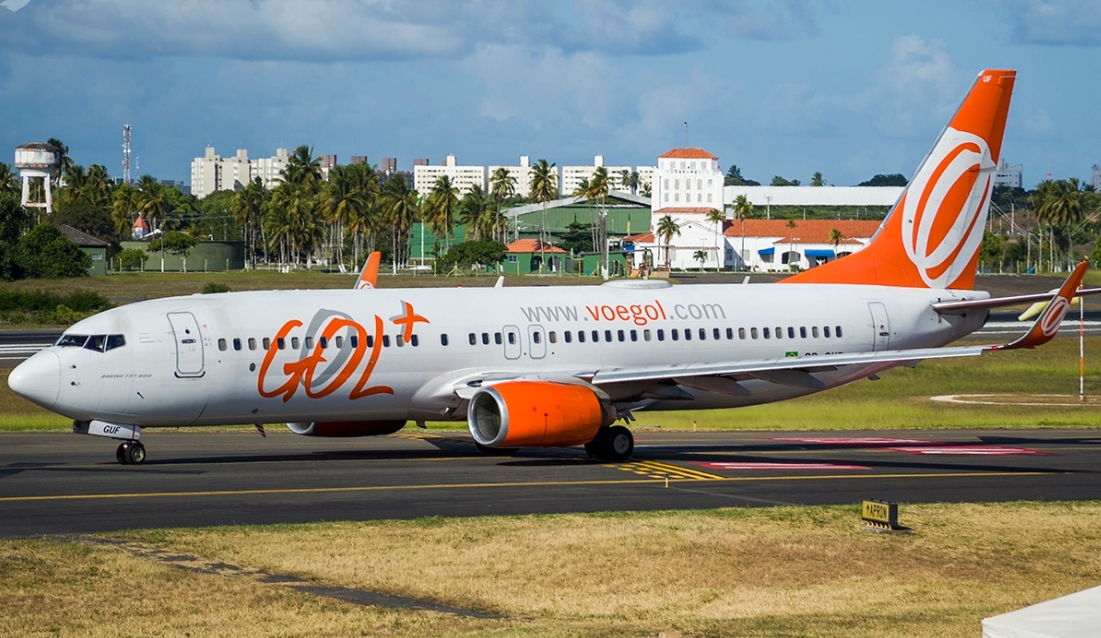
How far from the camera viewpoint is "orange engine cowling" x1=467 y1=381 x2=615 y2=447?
99.1 ft

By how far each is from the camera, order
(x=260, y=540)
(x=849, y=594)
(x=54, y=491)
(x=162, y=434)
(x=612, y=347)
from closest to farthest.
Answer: (x=849, y=594), (x=260, y=540), (x=54, y=491), (x=612, y=347), (x=162, y=434)

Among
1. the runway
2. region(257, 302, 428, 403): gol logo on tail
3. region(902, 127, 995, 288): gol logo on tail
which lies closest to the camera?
the runway

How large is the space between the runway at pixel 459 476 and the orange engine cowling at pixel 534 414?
29.9 inches

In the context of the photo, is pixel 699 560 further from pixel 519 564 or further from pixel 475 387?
pixel 475 387

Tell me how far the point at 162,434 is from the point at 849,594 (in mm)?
25061

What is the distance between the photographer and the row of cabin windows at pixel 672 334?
3309 centimetres

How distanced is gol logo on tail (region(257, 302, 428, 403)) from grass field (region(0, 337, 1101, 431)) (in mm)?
12634

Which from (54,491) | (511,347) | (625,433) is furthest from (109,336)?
(625,433)

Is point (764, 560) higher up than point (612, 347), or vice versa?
point (612, 347)

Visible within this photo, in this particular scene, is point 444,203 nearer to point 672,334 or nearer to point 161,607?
point 672,334

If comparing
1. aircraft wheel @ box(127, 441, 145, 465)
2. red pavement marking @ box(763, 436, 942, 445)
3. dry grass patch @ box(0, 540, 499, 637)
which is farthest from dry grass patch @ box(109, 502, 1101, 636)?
red pavement marking @ box(763, 436, 942, 445)

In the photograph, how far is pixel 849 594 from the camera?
1861 cm

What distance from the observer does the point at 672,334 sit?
115 ft

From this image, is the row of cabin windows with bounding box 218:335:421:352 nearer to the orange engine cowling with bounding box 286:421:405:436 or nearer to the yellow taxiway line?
the orange engine cowling with bounding box 286:421:405:436
